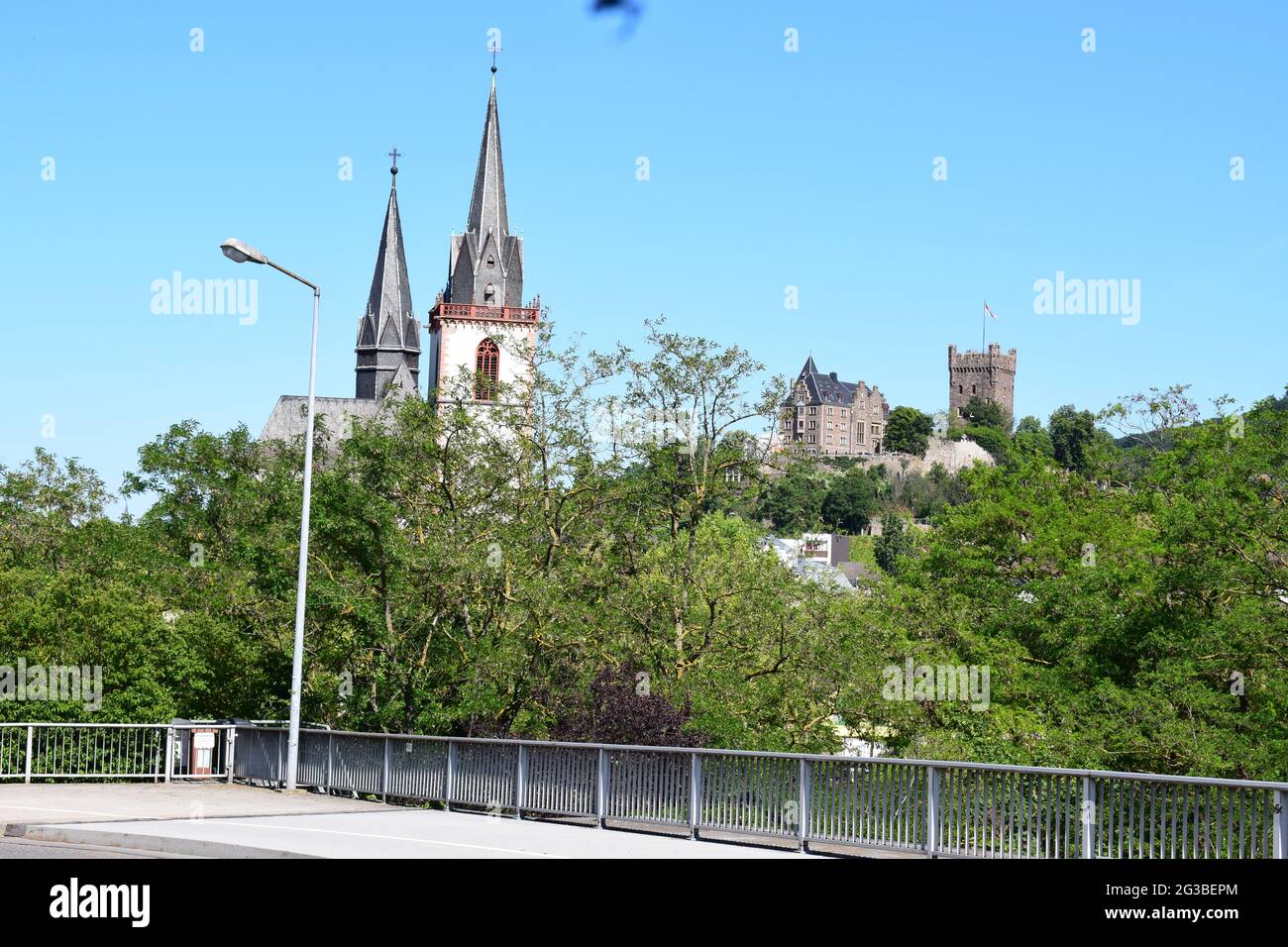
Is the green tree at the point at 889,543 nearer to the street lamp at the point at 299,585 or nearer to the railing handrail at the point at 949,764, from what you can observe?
the street lamp at the point at 299,585

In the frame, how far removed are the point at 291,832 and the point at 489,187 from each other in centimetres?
9073

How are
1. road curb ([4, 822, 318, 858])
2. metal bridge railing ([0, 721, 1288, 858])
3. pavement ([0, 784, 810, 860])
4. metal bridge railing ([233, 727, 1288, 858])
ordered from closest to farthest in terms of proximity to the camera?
metal bridge railing ([233, 727, 1288, 858])
metal bridge railing ([0, 721, 1288, 858])
road curb ([4, 822, 318, 858])
pavement ([0, 784, 810, 860])

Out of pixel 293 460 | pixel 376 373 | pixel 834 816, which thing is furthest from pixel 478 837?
pixel 376 373

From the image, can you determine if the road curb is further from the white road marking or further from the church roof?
the church roof

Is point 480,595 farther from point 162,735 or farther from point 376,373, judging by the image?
point 376,373

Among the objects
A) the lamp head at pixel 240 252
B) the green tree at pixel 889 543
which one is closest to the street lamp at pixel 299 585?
the lamp head at pixel 240 252

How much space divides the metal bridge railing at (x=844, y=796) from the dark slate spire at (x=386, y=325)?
95610 mm

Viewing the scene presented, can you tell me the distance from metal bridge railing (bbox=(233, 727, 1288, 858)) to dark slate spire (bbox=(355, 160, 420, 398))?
95610 mm

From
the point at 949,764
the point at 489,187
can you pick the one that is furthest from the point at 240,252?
the point at 489,187

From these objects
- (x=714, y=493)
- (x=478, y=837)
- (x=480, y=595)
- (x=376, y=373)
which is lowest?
(x=478, y=837)

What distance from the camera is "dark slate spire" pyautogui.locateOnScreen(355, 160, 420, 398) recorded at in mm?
112250

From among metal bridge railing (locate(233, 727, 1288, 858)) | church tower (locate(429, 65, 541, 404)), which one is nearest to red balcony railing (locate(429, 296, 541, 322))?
church tower (locate(429, 65, 541, 404))
